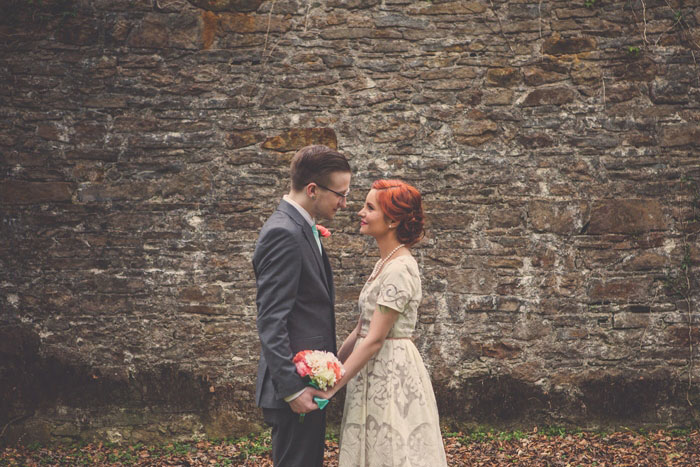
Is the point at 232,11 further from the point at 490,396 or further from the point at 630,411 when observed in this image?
the point at 630,411

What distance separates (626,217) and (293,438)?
12.0 ft

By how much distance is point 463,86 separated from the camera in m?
4.86

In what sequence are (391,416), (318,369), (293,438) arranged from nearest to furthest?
(318,369)
(293,438)
(391,416)

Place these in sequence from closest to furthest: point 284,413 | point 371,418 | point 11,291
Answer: point 284,413 → point 371,418 → point 11,291

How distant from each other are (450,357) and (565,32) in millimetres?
2986

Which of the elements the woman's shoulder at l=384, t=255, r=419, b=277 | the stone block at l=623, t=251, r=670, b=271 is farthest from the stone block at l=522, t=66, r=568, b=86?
the woman's shoulder at l=384, t=255, r=419, b=277

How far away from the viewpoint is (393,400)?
2674 millimetres

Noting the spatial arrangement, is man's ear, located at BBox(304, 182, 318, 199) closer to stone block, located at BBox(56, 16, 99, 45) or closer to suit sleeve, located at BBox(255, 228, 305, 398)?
suit sleeve, located at BBox(255, 228, 305, 398)

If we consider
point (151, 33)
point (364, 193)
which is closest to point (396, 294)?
point (364, 193)

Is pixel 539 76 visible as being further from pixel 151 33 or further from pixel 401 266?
pixel 151 33

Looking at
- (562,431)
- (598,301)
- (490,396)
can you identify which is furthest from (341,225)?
(562,431)

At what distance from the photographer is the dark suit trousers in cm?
254

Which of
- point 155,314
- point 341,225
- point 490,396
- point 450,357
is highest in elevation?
point 341,225

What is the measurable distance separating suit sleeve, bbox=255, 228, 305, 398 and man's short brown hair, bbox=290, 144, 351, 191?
32 cm
